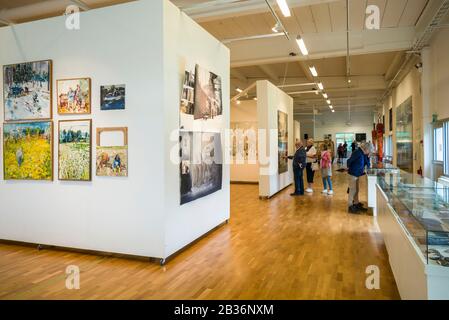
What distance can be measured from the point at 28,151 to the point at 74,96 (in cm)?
119

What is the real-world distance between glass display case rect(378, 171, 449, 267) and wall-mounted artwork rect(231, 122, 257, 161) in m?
8.37

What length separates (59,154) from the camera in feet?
15.4

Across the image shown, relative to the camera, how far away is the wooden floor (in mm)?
3307

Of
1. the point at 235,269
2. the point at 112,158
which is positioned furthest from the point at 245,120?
A: the point at 235,269

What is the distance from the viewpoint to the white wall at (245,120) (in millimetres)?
12859

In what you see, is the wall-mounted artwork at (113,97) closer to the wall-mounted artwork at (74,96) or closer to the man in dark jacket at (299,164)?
the wall-mounted artwork at (74,96)

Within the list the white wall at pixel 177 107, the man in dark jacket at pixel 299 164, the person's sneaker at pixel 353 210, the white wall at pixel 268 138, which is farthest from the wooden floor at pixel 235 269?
the man in dark jacket at pixel 299 164

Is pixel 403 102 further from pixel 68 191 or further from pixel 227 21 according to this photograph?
pixel 68 191

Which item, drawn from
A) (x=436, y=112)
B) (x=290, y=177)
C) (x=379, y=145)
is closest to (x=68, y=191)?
(x=436, y=112)

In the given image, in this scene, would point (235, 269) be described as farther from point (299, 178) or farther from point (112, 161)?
point (299, 178)

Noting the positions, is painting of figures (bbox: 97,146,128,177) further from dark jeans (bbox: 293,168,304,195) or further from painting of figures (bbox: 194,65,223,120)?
dark jeans (bbox: 293,168,304,195)

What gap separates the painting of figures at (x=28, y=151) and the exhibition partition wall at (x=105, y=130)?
21mm

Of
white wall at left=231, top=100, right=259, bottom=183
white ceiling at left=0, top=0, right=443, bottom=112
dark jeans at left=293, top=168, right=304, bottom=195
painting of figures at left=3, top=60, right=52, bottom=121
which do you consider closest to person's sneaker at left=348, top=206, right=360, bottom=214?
dark jeans at left=293, top=168, right=304, bottom=195

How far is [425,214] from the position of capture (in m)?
2.75
